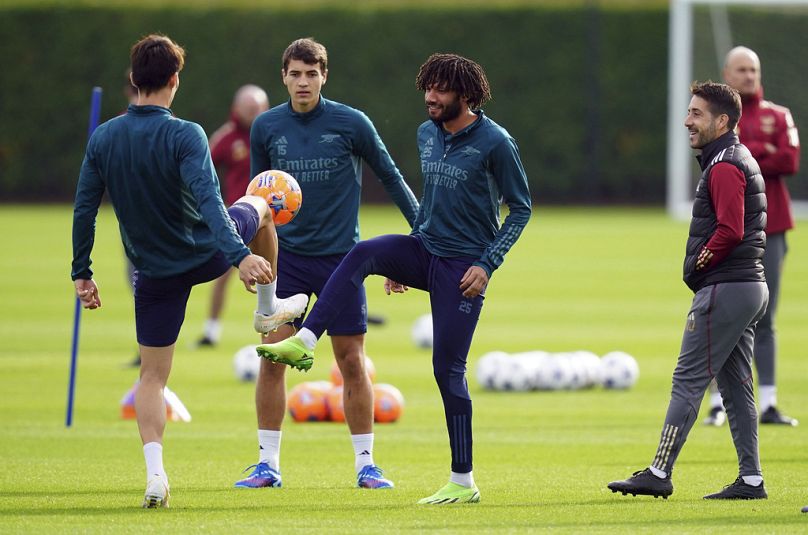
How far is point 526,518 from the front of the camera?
7.41 metres

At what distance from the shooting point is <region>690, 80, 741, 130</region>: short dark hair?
25.9 feet

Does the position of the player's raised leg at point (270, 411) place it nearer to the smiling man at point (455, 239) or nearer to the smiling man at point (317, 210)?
the smiling man at point (317, 210)

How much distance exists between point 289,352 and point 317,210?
60.2 inches

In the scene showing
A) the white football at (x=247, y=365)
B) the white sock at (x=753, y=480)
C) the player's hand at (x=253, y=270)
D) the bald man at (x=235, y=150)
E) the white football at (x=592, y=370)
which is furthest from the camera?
the bald man at (x=235, y=150)

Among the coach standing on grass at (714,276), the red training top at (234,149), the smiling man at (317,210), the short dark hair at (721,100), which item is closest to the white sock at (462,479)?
the coach standing on grass at (714,276)

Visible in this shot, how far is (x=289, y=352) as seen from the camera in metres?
7.41

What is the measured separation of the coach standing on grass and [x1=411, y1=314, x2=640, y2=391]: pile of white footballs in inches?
219

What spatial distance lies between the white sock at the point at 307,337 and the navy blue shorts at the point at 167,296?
1.79ft

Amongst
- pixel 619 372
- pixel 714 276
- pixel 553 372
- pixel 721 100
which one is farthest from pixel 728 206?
pixel 553 372

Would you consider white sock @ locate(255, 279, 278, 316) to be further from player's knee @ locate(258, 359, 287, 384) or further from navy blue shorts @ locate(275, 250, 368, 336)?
player's knee @ locate(258, 359, 287, 384)

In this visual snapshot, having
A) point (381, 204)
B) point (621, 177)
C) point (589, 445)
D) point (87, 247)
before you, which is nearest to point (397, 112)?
point (381, 204)

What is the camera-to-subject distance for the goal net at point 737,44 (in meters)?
29.4

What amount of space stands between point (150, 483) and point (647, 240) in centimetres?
2423

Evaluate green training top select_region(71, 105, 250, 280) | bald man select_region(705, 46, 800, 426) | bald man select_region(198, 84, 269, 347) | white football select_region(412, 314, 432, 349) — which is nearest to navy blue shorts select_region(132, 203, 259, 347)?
green training top select_region(71, 105, 250, 280)
